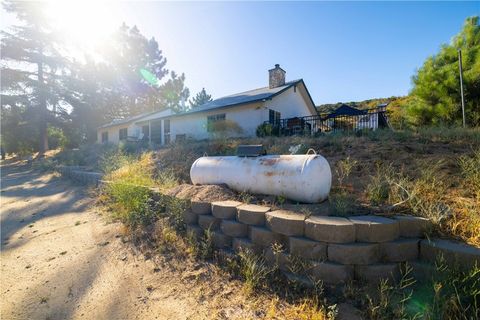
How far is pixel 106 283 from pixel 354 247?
2919 mm

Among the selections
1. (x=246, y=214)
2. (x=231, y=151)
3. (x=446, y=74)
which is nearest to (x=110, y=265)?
(x=246, y=214)

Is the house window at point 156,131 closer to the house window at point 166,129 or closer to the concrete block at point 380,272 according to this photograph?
the house window at point 166,129

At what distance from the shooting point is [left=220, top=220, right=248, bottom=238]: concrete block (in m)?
3.00

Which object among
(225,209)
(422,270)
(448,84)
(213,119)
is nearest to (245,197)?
(225,209)

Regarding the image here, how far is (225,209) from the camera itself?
3.17m

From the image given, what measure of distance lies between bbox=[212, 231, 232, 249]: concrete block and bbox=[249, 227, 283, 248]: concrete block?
422 mm

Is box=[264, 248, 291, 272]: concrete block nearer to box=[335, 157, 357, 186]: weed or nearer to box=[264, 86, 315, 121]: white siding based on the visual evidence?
box=[335, 157, 357, 186]: weed

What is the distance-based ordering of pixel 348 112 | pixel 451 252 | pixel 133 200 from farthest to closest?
pixel 348 112 < pixel 133 200 < pixel 451 252

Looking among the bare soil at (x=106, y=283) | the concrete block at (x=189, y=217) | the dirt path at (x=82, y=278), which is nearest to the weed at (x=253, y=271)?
the bare soil at (x=106, y=283)

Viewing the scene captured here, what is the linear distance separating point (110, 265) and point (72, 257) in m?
0.79

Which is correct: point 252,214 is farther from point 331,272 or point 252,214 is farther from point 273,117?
point 273,117

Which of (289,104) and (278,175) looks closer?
(278,175)

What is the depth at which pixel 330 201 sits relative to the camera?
2.98 m

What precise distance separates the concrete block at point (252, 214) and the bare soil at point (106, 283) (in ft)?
2.24
